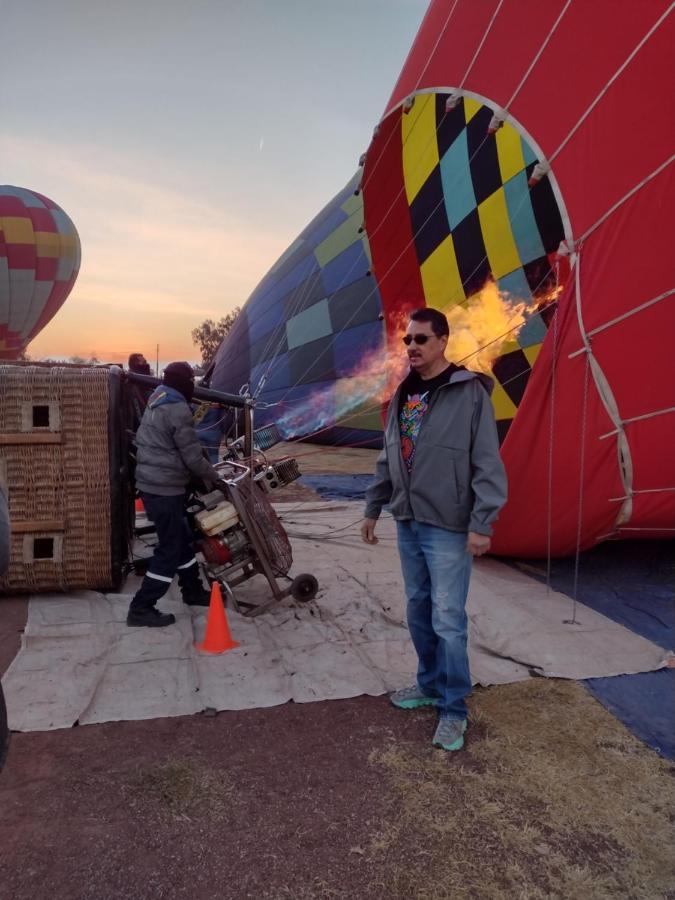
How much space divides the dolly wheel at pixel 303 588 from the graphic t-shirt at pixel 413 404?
1543 millimetres

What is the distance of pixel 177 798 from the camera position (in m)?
2.14

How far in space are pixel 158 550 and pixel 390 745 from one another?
6.09ft

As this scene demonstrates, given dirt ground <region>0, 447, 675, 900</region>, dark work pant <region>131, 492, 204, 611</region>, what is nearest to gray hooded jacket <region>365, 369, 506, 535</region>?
dirt ground <region>0, 447, 675, 900</region>

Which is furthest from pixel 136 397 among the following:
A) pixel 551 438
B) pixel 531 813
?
pixel 531 813

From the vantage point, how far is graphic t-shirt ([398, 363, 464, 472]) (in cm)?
257

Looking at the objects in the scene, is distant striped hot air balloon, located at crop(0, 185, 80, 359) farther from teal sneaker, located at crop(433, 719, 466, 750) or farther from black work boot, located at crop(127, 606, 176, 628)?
teal sneaker, located at crop(433, 719, 466, 750)

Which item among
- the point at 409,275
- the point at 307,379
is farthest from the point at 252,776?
the point at 307,379

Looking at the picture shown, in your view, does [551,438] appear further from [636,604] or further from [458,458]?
[458,458]

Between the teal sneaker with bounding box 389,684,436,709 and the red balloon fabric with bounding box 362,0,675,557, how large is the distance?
1894 millimetres

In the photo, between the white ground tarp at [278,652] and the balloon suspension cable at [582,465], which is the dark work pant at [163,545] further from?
the balloon suspension cable at [582,465]

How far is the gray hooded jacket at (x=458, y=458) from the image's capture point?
242cm

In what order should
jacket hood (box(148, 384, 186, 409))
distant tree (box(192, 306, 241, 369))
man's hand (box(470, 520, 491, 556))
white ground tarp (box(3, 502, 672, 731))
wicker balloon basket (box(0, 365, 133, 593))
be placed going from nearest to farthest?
man's hand (box(470, 520, 491, 556))
white ground tarp (box(3, 502, 672, 731))
jacket hood (box(148, 384, 186, 409))
wicker balloon basket (box(0, 365, 133, 593))
distant tree (box(192, 306, 241, 369))

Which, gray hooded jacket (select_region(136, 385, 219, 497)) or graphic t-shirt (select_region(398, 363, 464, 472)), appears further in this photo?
gray hooded jacket (select_region(136, 385, 219, 497))

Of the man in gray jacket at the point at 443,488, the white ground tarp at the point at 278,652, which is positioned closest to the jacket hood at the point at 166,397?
the white ground tarp at the point at 278,652
